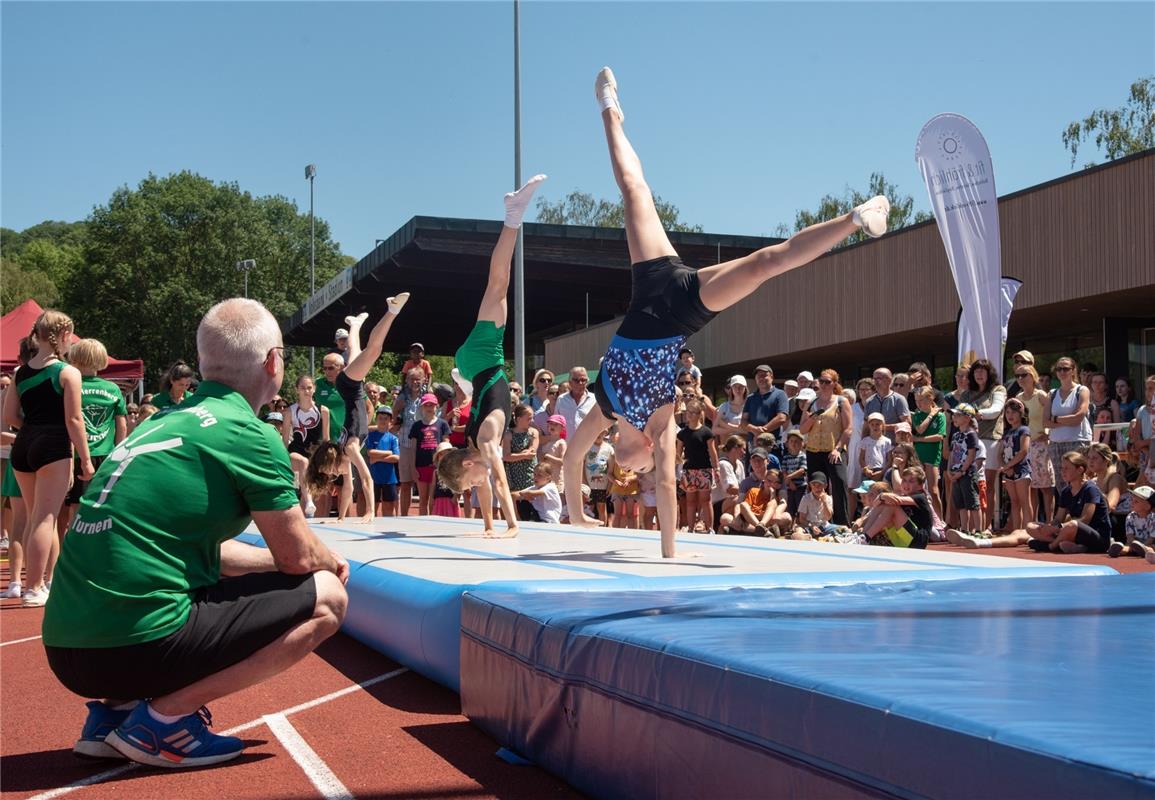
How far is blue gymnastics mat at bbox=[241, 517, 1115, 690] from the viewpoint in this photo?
13.0 feet

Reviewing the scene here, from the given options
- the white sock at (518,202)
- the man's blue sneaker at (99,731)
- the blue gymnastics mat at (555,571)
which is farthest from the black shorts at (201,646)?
the white sock at (518,202)

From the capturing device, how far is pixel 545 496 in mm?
10578

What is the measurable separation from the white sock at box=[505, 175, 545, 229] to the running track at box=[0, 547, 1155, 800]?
12.2ft

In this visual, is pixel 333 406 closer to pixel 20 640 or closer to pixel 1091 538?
pixel 20 640

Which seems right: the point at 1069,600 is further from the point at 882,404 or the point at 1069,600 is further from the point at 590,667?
the point at 882,404

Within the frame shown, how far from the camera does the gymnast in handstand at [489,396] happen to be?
6758 mm

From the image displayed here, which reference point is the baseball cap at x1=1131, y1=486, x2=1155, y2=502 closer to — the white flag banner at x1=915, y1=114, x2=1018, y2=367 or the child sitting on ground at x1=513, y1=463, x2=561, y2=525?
the white flag banner at x1=915, y1=114, x2=1018, y2=367

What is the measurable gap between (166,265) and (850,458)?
4986 cm

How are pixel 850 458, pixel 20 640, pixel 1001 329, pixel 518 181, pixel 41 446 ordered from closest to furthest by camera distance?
pixel 20 640, pixel 41 446, pixel 850 458, pixel 1001 329, pixel 518 181

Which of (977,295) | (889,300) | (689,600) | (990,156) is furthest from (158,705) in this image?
(889,300)

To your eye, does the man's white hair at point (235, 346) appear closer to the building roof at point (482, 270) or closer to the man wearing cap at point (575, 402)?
the man wearing cap at point (575, 402)

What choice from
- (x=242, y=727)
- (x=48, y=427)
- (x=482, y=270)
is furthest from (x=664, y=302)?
(x=482, y=270)

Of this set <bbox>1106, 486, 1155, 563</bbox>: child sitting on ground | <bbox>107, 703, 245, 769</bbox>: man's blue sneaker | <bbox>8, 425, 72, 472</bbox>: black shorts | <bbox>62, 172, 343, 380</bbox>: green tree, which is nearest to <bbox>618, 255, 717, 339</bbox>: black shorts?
<bbox>107, 703, 245, 769</bbox>: man's blue sneaker

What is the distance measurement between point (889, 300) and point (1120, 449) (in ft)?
25.5
